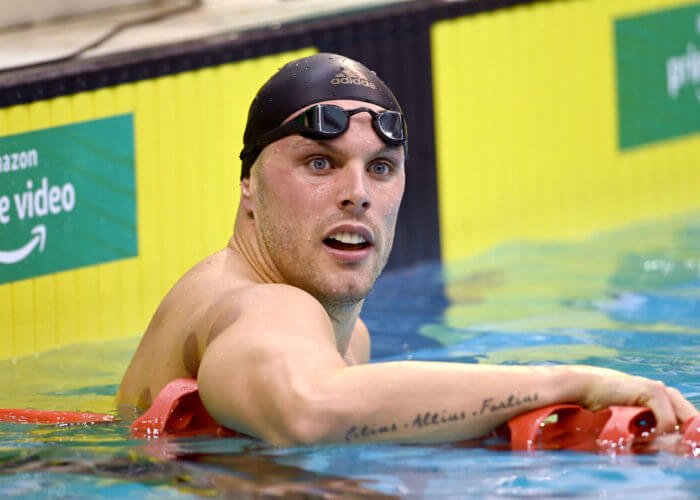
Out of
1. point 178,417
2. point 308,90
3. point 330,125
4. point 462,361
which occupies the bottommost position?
point 462,361

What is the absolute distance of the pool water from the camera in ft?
9.93

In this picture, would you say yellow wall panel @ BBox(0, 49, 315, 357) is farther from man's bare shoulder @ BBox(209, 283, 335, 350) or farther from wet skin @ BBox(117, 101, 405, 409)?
man's bare shoulder @ BBox(209, 283, 335, 350)

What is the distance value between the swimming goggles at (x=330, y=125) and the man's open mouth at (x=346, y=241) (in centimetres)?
27

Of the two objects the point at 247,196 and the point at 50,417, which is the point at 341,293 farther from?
the point at 50,417

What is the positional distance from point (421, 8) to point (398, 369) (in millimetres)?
4065

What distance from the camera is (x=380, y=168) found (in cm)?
369

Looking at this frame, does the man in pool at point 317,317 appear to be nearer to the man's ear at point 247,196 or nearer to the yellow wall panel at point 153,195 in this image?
the man's ear at point 247,196

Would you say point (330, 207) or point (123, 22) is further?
point (123, 22)

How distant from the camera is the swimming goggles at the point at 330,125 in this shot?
3521mm

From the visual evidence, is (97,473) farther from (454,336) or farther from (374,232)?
(454,336)

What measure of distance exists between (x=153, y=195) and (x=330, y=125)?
2.36 meters

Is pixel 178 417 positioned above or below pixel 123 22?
below

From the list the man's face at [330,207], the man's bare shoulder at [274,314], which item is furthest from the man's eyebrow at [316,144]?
the man's bare shoulder at [274,314]

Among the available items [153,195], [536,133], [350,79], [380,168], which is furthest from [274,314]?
[536,133]
